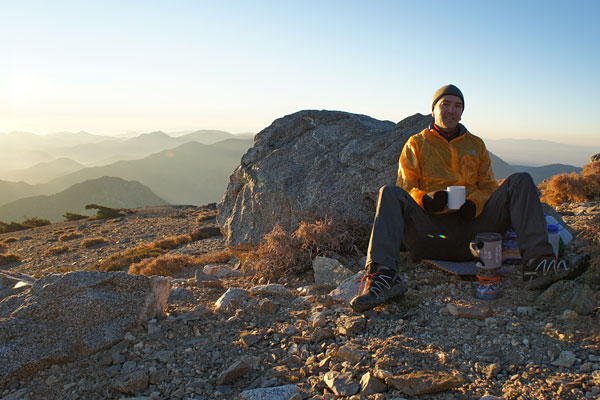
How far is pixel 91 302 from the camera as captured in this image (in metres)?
3.60


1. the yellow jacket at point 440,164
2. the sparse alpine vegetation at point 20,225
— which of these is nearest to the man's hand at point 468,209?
the yellow jacket at point 440,164

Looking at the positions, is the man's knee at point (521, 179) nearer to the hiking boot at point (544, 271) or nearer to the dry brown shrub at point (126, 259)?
the hiking boot at point (544, 271)

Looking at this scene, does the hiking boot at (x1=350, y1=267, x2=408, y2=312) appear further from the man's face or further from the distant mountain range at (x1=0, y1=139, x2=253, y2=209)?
the distant mountain range at (x1=0, y1=139, x2=253, y2=209)

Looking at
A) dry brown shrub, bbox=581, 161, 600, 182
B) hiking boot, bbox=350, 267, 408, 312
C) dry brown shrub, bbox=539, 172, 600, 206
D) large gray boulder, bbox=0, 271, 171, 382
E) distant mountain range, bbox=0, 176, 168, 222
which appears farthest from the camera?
distant mountain range, bbox=0, 176, 168, 222

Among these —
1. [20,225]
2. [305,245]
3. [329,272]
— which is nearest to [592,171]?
[305,245]

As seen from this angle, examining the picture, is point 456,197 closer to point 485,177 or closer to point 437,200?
point 437,200

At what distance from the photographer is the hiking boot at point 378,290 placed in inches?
143

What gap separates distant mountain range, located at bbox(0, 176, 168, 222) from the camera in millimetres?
76938

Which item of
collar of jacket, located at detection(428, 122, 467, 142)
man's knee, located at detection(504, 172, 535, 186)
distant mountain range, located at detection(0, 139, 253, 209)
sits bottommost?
distant mountain range, located at detection(0, 139, 253, 209)

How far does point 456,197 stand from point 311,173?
2.90 m

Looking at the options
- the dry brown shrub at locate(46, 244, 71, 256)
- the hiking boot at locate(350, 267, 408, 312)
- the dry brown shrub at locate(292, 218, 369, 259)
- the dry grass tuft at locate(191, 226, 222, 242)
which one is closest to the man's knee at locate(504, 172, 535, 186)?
the hiking boot at locate(350, 267, 408, 312)

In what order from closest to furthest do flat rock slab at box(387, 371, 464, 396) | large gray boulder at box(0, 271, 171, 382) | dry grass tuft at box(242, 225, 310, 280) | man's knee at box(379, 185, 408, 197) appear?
flat rock slab at box(387, 371, 464, 396) < large gray boulder at box(0, 271, 171, 382) < man's knee at box(379, 185, 408, 197) < dry grass tuft at box(242, 225, 310, 280)

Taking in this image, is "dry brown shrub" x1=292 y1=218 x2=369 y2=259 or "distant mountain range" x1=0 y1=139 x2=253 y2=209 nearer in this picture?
"dry brown shrub" x1=292 y1=218 x2=369 y2=259

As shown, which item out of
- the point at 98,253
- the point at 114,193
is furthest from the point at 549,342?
the point at 114,193
